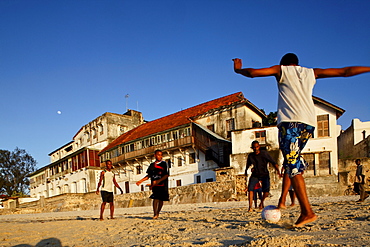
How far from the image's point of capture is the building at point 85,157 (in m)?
47.3

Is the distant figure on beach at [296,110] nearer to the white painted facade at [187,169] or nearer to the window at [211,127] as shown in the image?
the white painted facade at [187,169]

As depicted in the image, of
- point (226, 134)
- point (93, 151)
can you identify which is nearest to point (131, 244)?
point (226, 134)

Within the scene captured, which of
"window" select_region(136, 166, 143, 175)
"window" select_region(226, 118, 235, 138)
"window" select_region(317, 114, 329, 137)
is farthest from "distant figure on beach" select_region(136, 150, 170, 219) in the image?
"window" select_region(136, 166, 143, 175)

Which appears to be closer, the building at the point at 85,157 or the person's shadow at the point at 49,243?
the person's shadow at the point at 49,243

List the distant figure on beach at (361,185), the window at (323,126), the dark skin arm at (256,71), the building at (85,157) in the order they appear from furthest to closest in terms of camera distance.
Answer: the building at (85,157), the window at (323,126), the distant figure on beach at (361,185), the dark skin arm at (256,71)

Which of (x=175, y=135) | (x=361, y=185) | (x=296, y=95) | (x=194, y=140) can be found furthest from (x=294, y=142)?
(x=175, y=135)

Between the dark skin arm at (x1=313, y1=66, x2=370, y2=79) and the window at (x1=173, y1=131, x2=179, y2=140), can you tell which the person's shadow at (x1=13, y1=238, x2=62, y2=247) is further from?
the window at (x1=173, y1=131, x2=179, y2=140)

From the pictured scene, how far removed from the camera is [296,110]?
12.4ft

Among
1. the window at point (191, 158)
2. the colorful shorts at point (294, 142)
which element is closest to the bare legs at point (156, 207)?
the colorful shorts at point (294, 142)

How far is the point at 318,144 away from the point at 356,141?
10.4m

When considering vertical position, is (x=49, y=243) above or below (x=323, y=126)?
below

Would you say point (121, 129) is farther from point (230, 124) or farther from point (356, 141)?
point (356, 141)

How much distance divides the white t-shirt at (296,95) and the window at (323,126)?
25.4m

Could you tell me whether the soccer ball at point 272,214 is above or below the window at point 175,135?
below
